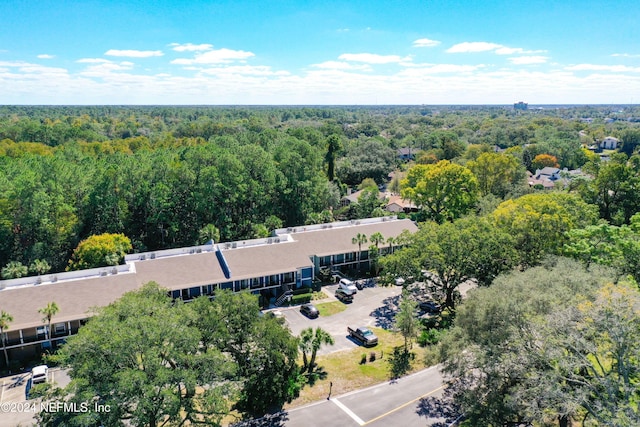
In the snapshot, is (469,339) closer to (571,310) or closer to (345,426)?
(571,310)

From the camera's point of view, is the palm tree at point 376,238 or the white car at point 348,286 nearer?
the white car at point 348,286

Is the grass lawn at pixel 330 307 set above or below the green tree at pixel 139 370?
below

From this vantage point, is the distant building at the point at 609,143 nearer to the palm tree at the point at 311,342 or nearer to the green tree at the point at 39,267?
the palm tree at the point at 311,342

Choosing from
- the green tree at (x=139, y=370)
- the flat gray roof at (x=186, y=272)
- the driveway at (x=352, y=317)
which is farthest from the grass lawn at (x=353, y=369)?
the flat gray roof at (x=186, y=272)

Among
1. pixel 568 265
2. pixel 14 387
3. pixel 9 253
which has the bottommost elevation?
pixel 14 387

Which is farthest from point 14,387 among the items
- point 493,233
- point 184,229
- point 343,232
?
point 493,233

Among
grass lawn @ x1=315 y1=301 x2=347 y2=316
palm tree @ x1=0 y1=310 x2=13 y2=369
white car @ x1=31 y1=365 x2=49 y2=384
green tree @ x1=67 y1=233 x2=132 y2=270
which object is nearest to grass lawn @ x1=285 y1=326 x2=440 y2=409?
grass lawn @ x1=315 y1=301 x2=347 y2=316

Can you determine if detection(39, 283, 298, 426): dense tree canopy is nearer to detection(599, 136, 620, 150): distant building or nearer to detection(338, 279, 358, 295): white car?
detection(338, 279, 358, 295): white car
